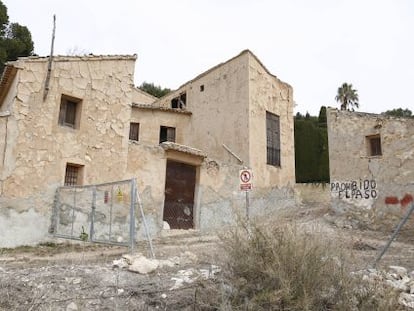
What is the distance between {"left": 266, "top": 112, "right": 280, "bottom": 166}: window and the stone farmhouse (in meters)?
0.05

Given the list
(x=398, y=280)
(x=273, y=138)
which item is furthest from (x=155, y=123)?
(x=398, y=280)

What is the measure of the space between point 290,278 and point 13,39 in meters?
22.3

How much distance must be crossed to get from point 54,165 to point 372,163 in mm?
9329

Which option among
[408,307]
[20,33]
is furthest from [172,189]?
[20,33]

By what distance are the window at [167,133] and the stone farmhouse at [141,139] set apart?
4 cm

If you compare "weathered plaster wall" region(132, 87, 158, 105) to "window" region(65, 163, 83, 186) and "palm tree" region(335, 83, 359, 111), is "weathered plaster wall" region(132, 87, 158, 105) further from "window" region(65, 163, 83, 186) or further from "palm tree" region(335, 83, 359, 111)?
"palm tree" region(335, 83, 359, 111)

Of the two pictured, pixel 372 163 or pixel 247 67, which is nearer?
pixel 372 163

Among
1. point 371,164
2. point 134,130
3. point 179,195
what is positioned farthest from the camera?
point 134,130

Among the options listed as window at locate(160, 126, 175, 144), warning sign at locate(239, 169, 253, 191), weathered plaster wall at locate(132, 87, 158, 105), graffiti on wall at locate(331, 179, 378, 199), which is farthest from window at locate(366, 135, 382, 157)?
weathered plaster wall at locate(132, 87, 158, 105)

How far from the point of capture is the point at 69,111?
10.8 m

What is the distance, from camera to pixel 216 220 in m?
13.6

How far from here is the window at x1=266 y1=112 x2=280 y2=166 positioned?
53.6ft

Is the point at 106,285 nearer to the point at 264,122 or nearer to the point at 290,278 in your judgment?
the point at 290,278

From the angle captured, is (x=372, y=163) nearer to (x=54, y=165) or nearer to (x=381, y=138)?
(x=381, y=138)
